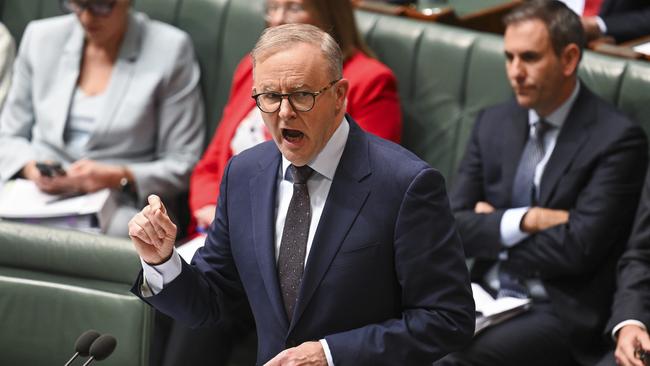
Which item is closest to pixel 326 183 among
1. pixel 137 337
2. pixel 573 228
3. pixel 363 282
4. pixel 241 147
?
pixel 363 282

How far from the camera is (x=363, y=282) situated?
66.8 inches

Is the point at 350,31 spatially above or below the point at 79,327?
above

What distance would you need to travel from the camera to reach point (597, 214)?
239cm

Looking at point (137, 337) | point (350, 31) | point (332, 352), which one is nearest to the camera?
point (332, 352)

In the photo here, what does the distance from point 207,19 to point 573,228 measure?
4.27 feet

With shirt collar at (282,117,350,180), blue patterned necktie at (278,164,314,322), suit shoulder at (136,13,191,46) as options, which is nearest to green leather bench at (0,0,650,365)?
suit shoulder at (136,13,191,46)

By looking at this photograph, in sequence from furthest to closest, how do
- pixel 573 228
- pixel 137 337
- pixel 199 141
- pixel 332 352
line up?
pixel 199 141 → pixel 573 228 → pixel 137 337 → pixel 332 352

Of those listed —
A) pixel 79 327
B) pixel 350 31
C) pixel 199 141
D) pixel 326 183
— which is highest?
pixel 326 183

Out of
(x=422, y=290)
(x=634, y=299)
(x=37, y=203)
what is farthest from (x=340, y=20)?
(x=422, y=290)

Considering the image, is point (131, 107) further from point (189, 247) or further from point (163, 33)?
point (189, 247)

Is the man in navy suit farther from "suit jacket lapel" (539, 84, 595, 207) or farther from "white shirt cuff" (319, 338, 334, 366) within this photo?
"suit jacket lapel" (539, 84, 595, 207)

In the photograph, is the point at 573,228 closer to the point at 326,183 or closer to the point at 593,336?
the point at 593,336

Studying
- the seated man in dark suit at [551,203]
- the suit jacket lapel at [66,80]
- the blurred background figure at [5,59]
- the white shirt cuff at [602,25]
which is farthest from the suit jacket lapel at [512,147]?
the blurred background figure at [5,59]

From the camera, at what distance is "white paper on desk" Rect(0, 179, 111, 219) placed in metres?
2.79
